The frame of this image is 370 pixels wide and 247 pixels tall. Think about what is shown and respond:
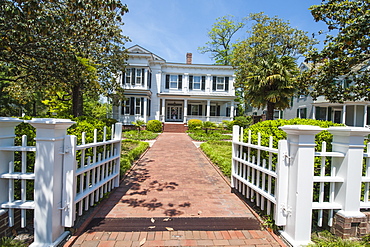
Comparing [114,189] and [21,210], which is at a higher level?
[21,210]

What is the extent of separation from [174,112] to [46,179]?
23162 millimetres

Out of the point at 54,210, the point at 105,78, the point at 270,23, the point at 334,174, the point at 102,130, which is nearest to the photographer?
the point at 54,210

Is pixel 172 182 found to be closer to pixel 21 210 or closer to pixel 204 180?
pixel 204 180

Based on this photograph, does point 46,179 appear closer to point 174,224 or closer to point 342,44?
point 174,224

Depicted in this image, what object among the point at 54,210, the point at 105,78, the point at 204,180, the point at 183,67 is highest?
the point at 183,67

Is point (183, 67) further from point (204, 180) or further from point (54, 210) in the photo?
point (54, 210)

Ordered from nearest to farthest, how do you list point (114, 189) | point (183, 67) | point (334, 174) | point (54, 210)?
1. point (54, 210)
2. point (334, 174)
3. point (114, 189)
4. point (183, 67)

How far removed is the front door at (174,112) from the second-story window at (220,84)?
506 centimetres

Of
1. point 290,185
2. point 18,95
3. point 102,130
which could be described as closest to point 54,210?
point 102,130

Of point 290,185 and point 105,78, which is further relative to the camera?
point 105,78

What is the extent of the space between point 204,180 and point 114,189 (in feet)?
7.74

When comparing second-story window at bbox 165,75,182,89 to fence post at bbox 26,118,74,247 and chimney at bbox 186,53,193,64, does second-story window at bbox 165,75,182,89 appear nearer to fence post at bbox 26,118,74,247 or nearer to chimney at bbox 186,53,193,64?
chimney at bbox 186,53,193,64

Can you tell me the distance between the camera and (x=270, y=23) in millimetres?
20422

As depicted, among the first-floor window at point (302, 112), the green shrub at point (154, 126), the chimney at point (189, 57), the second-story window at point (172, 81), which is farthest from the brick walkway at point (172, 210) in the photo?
the first-floor window at point (302, 112)
